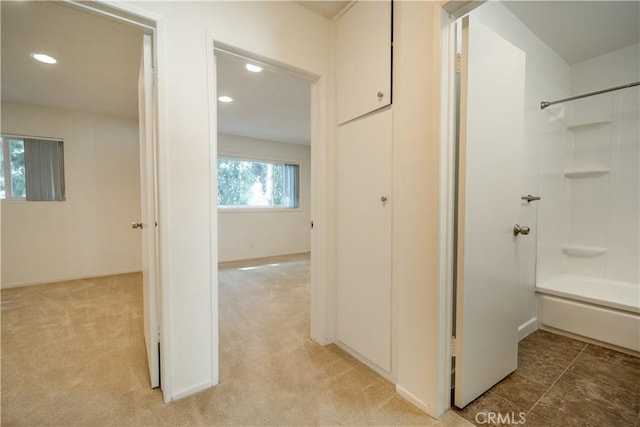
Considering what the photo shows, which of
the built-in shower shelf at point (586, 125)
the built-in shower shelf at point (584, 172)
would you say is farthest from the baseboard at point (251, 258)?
the built-in shower shelf at point (586, 125)

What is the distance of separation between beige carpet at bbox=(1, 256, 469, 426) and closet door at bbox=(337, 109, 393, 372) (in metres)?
0.22

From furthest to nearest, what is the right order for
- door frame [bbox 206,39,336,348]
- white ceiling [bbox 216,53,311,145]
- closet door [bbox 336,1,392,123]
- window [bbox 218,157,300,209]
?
window [bbox 218,157,300,209] → white ceiling [bbox 216,53,311,145] → door frame [bbox 206,39,336,348] → closet door [bbox 336,1,392,123]

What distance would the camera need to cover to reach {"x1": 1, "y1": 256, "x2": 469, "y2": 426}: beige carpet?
4.44 feet

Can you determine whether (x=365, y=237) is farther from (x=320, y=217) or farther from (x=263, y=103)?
(x=263, y=103)

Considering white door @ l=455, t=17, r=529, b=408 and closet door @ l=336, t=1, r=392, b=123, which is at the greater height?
closet door @ l=336, t=1, r=392, b=123

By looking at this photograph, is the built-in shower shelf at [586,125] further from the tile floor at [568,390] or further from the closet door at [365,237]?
the closet door at [365,237]

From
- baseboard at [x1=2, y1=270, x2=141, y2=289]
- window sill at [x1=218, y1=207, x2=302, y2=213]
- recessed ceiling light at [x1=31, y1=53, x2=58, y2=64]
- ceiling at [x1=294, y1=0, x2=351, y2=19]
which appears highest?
ceiling at [x1=294, y1=0, x2=351, y2=19]

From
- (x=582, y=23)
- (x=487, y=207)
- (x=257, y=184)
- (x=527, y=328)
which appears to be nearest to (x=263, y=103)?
(x=257, y=184)

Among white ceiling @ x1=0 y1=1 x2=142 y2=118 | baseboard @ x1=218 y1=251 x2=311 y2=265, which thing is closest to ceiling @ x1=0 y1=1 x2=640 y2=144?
white ceiling @ x1=0 y1=1 x2=142 y2=118

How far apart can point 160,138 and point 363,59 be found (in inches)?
50.7

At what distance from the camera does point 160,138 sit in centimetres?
140

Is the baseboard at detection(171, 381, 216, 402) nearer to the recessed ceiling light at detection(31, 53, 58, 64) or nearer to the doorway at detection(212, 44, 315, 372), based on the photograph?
the doorway at detection(212, 44, 315, 372)

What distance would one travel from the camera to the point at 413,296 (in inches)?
56.5

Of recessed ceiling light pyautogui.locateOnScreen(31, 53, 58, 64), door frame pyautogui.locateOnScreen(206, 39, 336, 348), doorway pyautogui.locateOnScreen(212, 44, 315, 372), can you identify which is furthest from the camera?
doorway pyautogui.locateOnScreen(212, 44, 315, 372)
